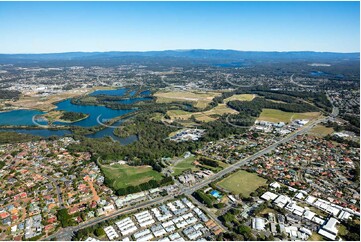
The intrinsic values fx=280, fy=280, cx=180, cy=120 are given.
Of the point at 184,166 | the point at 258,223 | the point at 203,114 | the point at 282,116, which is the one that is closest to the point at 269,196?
the point at 258,223

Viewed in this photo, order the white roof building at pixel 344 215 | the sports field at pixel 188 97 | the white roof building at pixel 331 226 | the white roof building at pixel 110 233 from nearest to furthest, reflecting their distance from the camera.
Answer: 1. the white roof building at pixel 110 233
2. the white roof building at pixel 331 226
3. the white roof building at pixel 344 215
4. the sports field at pixel 188 97

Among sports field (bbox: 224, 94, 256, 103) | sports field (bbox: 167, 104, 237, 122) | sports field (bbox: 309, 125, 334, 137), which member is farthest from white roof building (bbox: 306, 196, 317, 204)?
sports field (bbox: 224, 94, 256, 103)

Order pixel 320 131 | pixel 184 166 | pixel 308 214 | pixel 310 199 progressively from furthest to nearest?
pixel 320 131, pixel 184 166, pixel 310 199, pixel 308 214

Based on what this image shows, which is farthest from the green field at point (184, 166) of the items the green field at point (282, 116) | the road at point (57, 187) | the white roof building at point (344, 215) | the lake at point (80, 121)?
the green field at point (282, 116)

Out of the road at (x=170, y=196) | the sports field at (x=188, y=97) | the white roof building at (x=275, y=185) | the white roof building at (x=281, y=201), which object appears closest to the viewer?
the road at (x=170, y=196)

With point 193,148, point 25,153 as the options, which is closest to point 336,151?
point 193,148

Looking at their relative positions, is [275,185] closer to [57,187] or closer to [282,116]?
[57,187]

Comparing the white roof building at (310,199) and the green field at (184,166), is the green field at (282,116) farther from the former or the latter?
the white roof building at (310,199)
